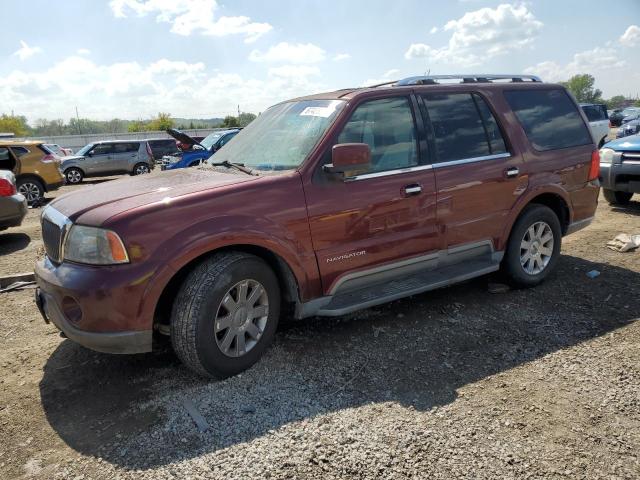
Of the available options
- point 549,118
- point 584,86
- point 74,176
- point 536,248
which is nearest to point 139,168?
point 74,176

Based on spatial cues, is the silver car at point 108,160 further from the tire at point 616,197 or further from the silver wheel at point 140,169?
the tire at point 616,197

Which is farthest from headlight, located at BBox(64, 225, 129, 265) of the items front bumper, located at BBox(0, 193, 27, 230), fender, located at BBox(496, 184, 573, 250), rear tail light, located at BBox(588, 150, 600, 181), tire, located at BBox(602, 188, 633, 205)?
tire, located at BBox(602, 188, 633, 205)

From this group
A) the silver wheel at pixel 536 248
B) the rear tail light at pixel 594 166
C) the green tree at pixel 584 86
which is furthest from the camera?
the green tree at pixel 584 86

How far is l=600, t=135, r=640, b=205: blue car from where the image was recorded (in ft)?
24.4

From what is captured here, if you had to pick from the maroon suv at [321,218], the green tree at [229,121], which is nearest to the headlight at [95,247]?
the maroon suv at [321,218]

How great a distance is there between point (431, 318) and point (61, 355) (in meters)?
2.96

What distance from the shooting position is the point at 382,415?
9.30 feet

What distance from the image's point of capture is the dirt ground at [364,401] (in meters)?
2.48

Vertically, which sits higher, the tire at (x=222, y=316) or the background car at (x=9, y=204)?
the background car at (x=9, y=204)

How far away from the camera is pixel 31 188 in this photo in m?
12.3

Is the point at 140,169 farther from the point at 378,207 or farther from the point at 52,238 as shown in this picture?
the point at 378,207

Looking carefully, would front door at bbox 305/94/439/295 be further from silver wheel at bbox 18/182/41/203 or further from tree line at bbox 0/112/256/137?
tree line at bbox 0/112/256/137

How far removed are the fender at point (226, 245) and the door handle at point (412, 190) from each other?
0.93 m

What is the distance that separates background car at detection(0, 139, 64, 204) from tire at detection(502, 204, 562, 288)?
11.5 metres
